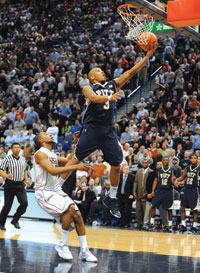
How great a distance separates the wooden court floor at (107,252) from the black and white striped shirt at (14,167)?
4.06ft

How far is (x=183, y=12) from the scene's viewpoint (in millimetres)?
7773

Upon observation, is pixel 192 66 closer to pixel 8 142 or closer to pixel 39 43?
pixel 8 142

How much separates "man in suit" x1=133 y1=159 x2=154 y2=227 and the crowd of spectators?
57 cm

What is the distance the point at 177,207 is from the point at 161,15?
6.07 metres

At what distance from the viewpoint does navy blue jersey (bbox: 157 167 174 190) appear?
40.9 ft

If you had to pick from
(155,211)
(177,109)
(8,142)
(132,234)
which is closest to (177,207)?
(155,211)

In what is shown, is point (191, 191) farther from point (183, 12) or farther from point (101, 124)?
point (101, 124)

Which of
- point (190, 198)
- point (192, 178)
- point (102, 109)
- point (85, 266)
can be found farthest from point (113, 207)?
point (192, 178)

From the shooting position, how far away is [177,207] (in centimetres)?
1266

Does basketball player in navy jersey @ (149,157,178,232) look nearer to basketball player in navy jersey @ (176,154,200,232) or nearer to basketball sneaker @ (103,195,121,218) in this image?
basketball player in navy jersey @ (176,154,200,232)

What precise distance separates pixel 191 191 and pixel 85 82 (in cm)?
828

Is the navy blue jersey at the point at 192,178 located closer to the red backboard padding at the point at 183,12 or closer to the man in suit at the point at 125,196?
the man in suit at the point at 125,196

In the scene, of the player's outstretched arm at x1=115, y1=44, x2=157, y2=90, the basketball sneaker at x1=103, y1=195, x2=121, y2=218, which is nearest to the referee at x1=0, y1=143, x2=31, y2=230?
the basketball sneaker at x1=103, y1=195, x2=121, y2=218

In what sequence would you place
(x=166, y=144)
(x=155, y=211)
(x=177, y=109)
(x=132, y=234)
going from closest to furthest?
(x=132, y=234) < (x=155, y=211) < (x=166, y=144) < (x=177, y=109)
